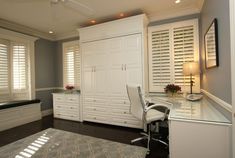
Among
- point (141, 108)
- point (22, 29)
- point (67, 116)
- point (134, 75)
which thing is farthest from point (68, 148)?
point (22, 29)

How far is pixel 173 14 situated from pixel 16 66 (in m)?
4.33

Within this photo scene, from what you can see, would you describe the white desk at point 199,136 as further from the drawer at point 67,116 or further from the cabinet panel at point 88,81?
the drawer at point 67,116

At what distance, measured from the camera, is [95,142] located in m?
2.66

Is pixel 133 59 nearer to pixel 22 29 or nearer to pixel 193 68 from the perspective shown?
pixel 193 68

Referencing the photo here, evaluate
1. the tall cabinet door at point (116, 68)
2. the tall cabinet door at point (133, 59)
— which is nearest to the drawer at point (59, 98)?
the tall cabinet door at point (116, 68)

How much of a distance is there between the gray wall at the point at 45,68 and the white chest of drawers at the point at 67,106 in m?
0.63

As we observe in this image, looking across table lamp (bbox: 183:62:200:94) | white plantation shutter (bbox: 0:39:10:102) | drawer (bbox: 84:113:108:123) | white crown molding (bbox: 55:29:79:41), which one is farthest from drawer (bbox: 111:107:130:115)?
white plantation shutter (bbox: 0:39:10:102)

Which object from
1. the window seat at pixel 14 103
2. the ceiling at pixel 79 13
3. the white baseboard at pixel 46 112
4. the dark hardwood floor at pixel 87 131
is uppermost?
the ceiling at pixel 79 13

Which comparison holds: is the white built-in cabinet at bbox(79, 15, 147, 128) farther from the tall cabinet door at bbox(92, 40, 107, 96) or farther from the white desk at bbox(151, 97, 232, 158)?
the white desk at bbox(151, 97, 232, 158)

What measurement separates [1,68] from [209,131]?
4547 millimetres

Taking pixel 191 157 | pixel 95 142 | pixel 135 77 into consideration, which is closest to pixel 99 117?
pixel 95 142

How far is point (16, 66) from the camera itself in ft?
13.0

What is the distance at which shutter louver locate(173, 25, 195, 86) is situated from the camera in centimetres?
305

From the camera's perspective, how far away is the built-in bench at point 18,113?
336cm
